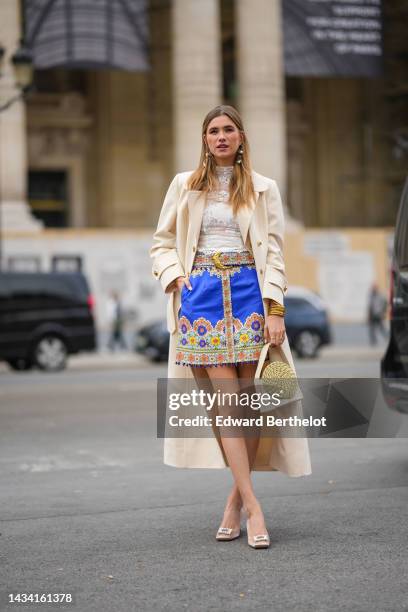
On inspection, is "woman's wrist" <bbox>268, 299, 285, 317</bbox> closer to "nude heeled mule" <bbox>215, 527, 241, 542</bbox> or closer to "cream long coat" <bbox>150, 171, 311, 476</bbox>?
"cream long coat" <bbox>150, 171, 311, 476</bbox>

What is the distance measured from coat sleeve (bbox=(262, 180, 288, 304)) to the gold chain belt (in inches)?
4.7

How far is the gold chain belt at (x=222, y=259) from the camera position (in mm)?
4930

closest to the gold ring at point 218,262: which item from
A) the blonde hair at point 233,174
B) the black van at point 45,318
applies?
the blonde hair at point 233,174

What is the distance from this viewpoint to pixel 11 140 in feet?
99.3

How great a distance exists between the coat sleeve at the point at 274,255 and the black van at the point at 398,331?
1817mm

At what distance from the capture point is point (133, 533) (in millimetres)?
5211

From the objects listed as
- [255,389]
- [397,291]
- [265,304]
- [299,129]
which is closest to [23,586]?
Answer: [255,389]

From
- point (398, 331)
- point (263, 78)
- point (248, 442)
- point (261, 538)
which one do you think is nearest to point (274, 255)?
point (248, 442)

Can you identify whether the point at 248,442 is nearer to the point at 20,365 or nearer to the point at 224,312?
the point at 224,312

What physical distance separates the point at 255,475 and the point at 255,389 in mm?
2243

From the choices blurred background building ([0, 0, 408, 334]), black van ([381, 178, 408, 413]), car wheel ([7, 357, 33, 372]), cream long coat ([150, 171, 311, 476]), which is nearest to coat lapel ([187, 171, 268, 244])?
cream long coat ([150, 171, 311, 476])

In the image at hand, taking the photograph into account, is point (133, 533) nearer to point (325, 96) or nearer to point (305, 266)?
point (305, 266)

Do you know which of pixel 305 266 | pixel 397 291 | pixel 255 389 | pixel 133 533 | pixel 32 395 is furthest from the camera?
pixel 305 266

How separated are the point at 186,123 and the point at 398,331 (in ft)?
85.2
